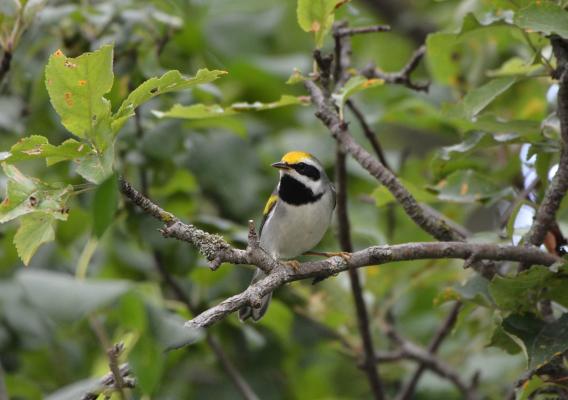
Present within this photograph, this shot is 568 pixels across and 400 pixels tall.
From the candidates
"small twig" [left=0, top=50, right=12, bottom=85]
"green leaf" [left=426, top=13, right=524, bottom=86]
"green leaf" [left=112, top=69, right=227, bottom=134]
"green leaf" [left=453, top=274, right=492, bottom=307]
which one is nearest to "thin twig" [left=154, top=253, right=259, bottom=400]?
"small twig" [left=0, top=50, right=12, bottom=85]

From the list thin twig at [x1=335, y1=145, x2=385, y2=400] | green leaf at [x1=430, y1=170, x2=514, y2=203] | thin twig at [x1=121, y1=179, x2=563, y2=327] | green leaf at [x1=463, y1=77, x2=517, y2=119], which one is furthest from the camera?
thin twig at [x1=335, y1=145, x2=385, y2=400]

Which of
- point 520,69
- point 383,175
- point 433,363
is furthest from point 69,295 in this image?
point 433,363

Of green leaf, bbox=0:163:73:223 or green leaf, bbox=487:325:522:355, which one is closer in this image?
green leaf, bbox=0:163:73:223

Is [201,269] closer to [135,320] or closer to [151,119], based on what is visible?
[151,119]

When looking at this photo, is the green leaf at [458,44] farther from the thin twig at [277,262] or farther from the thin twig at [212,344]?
the thin twig at [212,344]

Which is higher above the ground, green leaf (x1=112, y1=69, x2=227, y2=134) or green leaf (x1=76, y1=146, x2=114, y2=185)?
green leaf (x1=112, y1=69, x2=227, y2=134)

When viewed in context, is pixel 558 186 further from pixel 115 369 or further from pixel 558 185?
pixel 115 369

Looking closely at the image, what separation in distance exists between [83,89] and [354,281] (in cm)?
161

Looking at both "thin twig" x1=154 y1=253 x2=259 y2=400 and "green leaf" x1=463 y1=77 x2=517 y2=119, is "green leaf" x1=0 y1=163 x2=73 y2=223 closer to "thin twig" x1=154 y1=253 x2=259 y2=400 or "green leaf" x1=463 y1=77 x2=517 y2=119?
"green leaf" x1=463 y1=77 x2=517 y2=119

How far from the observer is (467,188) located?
325 cm

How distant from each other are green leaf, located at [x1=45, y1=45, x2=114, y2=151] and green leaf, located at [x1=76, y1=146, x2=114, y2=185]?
1.2 inches

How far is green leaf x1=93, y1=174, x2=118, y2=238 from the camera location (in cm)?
204

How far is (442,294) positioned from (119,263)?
7.50ft

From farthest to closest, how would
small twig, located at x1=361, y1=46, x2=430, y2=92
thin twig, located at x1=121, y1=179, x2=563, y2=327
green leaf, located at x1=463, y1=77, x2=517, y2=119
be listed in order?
small twig, located at x1=361, y1=46, x2=430, y2=92
green leaf, located at x1=463, y1=77, x2=517, y2=119
thin twig, located at x1=121, y1=179, x2=563, y2=327
